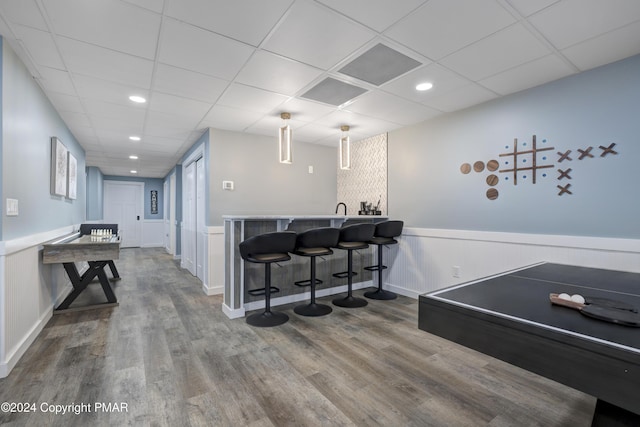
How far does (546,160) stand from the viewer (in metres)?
2.88

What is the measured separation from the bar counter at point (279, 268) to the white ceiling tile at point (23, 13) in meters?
2.00

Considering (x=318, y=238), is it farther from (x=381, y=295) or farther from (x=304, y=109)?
(x=304, y=109)

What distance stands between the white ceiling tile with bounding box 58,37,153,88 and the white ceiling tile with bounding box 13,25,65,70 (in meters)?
0.06

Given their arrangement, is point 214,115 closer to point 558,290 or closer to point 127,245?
point 558,290

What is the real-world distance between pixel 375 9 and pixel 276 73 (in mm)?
1109

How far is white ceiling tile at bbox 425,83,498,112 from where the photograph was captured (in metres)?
3.04

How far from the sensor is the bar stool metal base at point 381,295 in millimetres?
4012

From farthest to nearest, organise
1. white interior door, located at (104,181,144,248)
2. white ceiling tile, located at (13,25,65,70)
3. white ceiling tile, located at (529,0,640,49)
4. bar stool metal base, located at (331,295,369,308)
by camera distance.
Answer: white interior door, located at (104,181,144,248) < bar stool metal base, located at (331,295,369,308) < white ceiling tile, located at (13,25,65,70) < white ceiling tile, located at (529,0,640,49)

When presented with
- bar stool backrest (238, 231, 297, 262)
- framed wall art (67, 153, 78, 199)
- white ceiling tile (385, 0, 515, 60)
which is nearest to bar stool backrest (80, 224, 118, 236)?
framed wall art (67, 153, 78, 199)

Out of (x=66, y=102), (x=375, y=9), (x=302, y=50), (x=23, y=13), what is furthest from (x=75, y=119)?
(x=375, y=9)

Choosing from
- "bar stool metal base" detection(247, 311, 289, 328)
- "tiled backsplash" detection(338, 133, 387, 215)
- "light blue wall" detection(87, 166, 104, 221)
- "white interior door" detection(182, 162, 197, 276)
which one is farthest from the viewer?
"light blue wall" detection(87, 166, 104, 221)

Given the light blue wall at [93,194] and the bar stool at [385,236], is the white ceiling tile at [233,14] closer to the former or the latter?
the bar stool at [385,236]

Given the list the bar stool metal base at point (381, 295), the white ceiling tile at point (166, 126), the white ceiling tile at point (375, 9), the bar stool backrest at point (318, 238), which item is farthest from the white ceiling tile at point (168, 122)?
the bar stool metal base at point (381, 295)

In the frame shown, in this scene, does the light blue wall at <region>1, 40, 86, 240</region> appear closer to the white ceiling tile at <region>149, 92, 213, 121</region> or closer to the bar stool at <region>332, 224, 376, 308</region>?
the white ceiling tile at <region>149, 92, 213, 121</region>
